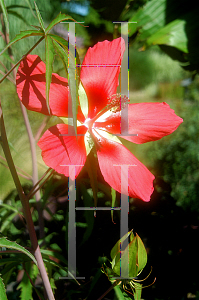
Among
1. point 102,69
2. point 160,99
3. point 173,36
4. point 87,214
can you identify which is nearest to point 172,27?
point 173,36

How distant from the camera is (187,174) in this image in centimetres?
43

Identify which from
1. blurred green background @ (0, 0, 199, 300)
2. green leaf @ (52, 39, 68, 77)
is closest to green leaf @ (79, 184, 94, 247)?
blurred green background @ (0, 0, 199, 300)

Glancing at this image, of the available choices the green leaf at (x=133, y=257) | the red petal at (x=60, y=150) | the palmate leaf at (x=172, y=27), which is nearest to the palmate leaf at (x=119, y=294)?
the green leaf at (x=133, y=257)

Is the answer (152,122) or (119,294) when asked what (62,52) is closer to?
(152,122)

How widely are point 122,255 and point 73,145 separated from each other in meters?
0.12

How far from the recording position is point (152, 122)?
265mm

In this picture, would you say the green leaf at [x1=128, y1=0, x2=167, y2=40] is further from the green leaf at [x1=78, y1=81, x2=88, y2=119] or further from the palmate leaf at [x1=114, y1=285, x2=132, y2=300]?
the palmate leaf at [x1=114, y1=285, x2=132, y2=300]

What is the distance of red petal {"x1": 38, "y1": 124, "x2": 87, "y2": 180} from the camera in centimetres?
22

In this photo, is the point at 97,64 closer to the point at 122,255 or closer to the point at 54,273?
the point at 122,255

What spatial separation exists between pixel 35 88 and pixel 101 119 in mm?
84

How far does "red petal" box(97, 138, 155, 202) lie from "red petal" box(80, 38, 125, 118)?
62mm

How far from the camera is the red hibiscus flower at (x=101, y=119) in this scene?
0.77 ft

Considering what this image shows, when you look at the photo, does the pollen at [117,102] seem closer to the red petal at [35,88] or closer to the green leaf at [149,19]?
the red petal at [35,88]

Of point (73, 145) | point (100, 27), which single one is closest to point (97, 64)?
point (73, 145)
